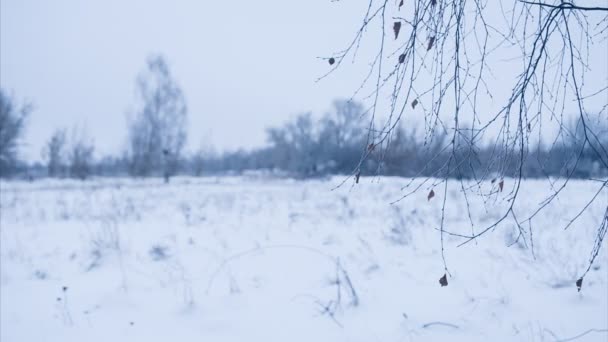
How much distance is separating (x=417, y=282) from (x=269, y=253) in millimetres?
1866

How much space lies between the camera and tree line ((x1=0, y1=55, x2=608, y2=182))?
1659 millimetres

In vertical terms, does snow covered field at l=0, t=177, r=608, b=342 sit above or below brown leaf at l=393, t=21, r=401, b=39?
below

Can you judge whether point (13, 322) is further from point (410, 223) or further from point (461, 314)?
point (410, 223)

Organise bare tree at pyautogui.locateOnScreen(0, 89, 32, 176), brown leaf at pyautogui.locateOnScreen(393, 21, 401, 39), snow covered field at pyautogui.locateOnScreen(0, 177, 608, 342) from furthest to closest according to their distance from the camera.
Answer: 1. bare tree at pyautogui.locateOnScreen(0, 89, 32, 176)
2. snow covered field at pyautogui.locateOnScreen(0, 177, 608, 342)
3. brown leaf at pyautogui.locateOnScreen(393, 21, 401, 39)

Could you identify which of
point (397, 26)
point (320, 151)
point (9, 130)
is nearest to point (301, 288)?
point (397, 26)

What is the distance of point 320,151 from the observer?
42.5 meters

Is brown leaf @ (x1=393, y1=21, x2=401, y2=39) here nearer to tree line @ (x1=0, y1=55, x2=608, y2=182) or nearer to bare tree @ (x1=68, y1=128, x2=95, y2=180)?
tree line @ (x1=0, y1=55, x2=608, y2=182)

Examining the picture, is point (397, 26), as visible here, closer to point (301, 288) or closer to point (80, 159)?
point (301, 288)

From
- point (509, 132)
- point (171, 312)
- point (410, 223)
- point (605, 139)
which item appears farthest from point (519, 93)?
point (410, 223)

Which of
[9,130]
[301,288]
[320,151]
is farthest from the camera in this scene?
[320,151]

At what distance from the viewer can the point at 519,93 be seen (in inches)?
63.6

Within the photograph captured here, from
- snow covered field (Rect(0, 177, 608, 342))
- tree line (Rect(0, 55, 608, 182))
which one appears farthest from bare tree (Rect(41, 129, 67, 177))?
snow covered field (Rect(0, 177, 608, 342))

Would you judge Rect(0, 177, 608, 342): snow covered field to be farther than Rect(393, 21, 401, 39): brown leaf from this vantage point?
Yes

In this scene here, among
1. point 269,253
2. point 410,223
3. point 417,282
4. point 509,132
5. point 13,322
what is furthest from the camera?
point 410,223
